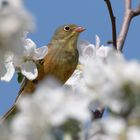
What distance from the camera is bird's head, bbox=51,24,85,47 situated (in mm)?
6847

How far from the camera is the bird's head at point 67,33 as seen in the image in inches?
270

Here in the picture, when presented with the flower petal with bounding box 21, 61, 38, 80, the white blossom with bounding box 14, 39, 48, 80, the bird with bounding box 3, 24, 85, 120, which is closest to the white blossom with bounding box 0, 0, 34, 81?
the white blossom with bounding box 14, 39, 48, 80

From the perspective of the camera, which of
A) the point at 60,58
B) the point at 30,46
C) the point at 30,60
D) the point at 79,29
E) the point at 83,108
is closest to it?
the point at 83,108

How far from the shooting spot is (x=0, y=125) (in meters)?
1.38

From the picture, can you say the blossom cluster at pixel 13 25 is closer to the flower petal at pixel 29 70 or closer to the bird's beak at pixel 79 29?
the flower petal at pixel 29 70

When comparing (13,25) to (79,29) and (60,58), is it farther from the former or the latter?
(79,29)

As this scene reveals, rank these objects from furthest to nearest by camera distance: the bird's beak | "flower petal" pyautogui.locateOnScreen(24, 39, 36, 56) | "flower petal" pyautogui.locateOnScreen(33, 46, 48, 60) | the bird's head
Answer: the bird's head, the bird's beak, "flower petal" pyautogui.locateOnScreen(33, 46, 48, 60), "flower petal" pyautogui.locateOnScreen(24, 39, 36, 56)

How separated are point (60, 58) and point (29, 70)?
302cm

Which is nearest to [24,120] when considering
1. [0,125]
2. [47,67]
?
[0,125]

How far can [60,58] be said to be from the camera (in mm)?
6598

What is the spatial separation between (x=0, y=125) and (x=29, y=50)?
8.44 feet

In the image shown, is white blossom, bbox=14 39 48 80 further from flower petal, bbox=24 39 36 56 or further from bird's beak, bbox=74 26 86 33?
bird's beak, bbox=74 26 86 33

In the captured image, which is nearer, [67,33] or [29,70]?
[29,70]

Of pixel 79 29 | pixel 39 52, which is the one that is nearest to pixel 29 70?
pixel 39 52
